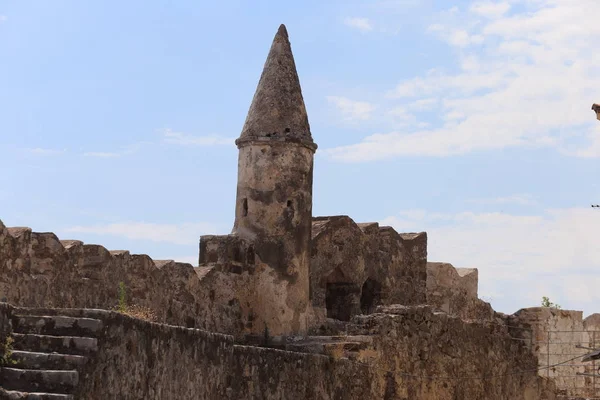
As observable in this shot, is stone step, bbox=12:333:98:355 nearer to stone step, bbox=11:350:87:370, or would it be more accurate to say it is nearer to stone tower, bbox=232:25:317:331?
stone step, bbox=11:350:87:370

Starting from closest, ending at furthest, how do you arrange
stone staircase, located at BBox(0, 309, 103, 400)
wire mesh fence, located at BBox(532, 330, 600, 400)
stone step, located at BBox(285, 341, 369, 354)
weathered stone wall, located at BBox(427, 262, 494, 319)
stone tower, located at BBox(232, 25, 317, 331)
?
stone staircase, located at BBox(0, 309, 103, 400) → stone step, located at BBox(285, 341, 369, 354) → stone tower, located at BBox(232, 25, 317, 331) → wire mesh fence, located at BBox(532, 330, 600, 400) → weathered stone wall, located at BBox(427, 262, 494, 319)

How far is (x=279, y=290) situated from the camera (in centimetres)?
1552

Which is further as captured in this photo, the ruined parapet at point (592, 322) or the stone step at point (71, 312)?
the ruined parapet at point (592, 322)

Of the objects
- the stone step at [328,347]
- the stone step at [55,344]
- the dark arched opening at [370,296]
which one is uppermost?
the dark arched opening at [370,296]

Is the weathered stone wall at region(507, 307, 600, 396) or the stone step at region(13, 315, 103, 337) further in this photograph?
the weathered stone wall at region(507, 307, 600, 396)

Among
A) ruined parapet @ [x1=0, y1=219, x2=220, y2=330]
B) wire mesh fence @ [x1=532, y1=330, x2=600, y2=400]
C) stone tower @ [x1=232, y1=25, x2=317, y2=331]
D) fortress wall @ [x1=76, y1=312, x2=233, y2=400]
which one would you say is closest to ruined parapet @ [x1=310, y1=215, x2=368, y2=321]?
stone tower @ [x1=232, y1=25, x2=317, y2=331]

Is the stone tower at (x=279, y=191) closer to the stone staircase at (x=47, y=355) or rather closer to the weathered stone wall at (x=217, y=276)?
the weathered stone wall at (x=217, y=276)

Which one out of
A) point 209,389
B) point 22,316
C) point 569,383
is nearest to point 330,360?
point 209,389

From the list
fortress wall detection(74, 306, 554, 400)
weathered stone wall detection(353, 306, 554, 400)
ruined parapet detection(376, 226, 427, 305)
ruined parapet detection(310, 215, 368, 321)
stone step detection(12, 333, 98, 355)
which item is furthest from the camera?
ruined parapet detection(376, 226, 427, 305)

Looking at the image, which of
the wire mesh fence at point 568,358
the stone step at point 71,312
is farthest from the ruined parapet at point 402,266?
the stone step at point 71,312

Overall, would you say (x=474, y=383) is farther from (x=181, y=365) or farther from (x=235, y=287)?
(x=181, y=365)

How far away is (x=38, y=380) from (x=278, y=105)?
27.2ft

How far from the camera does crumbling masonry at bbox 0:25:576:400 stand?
8539 mm

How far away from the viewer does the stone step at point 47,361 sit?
26.7ft
